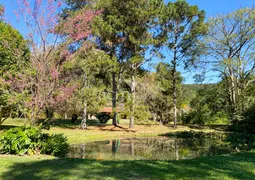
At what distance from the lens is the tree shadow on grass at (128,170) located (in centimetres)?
465

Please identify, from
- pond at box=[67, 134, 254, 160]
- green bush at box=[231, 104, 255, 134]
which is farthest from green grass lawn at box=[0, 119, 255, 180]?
green bush at box=[231, 104, 255, 134]

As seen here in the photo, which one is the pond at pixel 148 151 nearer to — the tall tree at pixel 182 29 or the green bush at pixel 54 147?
the green bush at pixel 54 147

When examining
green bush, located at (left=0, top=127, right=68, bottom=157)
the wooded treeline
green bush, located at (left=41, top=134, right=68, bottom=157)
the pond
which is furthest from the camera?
the wooded treeline

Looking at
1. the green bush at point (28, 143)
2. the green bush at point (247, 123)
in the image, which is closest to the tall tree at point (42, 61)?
the green bush at point (28, 143)

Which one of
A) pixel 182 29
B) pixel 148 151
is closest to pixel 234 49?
pixel 182 29

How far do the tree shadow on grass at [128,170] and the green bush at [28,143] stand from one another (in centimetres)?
105

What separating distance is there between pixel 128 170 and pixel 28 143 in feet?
A: 10.8

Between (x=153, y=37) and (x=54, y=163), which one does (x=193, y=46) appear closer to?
(x=153, y=37)

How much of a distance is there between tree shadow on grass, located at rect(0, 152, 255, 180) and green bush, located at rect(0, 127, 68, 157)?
1.05 meters

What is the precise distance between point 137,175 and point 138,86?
22893 mm

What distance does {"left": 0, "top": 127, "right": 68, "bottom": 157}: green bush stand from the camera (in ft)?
22.5

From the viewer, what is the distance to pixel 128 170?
508 centimetres

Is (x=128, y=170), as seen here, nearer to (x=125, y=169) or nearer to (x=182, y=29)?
(x=125, y=169)

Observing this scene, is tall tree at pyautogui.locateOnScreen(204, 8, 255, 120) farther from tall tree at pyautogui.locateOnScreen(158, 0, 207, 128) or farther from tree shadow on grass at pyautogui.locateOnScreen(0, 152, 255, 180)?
tree shadow on grass at pyautogui.locateOnScreen(0, 152, 255, 180)
